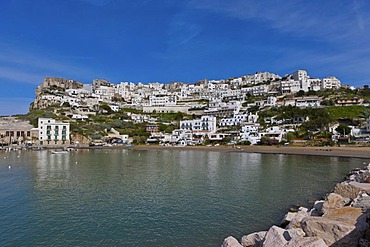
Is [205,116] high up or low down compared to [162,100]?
down

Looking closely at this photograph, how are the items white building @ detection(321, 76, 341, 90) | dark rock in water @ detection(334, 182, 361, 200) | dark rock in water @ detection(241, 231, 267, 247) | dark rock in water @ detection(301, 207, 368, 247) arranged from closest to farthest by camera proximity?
dark rock in water @ detection(301, 207, 368, 247) < dark rock in water @ detection(241, 231, 267, 247) < dark rock in water @ detection(334, 182, 361, 200) < white building @ detection(321, 76, 341, 90)

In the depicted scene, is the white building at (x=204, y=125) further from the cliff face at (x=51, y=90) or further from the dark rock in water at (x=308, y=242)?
the dark rock in water at (x=308, y=242)

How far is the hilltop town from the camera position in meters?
71.9

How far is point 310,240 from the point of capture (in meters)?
5.79

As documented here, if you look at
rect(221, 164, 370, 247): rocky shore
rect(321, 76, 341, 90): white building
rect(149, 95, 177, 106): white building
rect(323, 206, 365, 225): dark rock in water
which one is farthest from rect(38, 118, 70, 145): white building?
rect(321, 76, 341, 90): white building

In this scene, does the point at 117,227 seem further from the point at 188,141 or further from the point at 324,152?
the point at 188,141

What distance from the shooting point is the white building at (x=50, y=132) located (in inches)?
3420

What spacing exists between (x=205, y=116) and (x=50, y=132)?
166 feet

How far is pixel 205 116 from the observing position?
317 ft

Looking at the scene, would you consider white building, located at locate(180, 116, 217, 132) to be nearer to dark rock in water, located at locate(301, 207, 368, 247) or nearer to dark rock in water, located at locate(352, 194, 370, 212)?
dark rock in water, located at locate(352, 194, 370, 212)

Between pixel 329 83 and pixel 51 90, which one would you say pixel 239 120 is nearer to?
pixel 329 83

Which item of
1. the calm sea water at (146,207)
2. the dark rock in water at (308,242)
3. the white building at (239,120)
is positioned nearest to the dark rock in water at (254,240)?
the dark rock in water at (308,242)

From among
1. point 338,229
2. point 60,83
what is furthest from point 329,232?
point 60,83

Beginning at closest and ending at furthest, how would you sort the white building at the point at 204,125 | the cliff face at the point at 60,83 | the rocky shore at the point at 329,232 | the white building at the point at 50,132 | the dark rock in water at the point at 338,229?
1. the rocky shore at the point at 329,232
2. the dark rock in water at the point at 338,229
3. the white building at the point at 50,132
4. the white building at the point at 204,125
5. the cliff face at the point at 60,83
